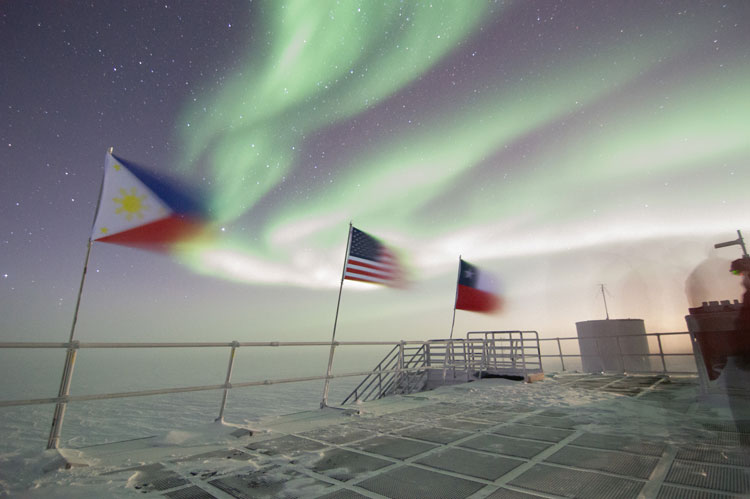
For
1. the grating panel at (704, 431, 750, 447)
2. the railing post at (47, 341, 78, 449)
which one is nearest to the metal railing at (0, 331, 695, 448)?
the railing post at (47, 341, 78, 449)

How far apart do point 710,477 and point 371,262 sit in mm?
7828

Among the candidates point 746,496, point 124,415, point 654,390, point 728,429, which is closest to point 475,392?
point 654,390

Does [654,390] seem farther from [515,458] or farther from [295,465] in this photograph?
[295,465]

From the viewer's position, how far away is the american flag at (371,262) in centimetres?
912

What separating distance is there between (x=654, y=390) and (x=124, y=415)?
2010 inches

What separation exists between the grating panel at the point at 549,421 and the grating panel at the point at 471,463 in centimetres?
177

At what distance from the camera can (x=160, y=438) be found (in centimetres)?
377

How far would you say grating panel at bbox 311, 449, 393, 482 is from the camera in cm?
278

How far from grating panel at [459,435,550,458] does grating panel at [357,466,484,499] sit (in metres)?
0.94

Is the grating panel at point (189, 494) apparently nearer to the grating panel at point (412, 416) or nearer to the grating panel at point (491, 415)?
the grating panel at point (412, 416)

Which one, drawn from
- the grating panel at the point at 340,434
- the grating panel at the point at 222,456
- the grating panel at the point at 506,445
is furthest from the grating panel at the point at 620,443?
the grating panel at the point at 222,456

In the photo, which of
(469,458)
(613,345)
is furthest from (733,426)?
(613,345)

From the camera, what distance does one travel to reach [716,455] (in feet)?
9.76

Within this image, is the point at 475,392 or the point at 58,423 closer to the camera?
the point at 58,423
